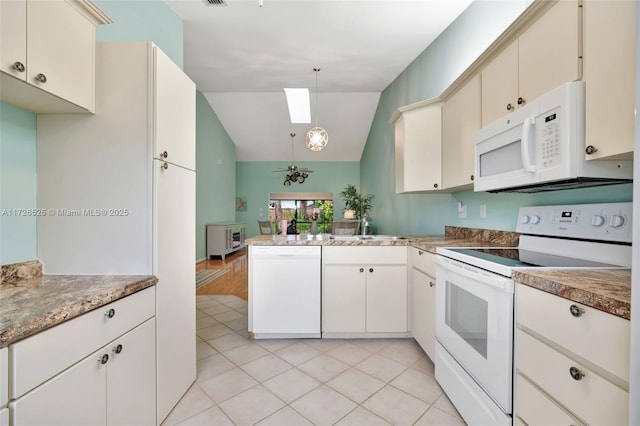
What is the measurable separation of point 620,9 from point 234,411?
2.47 meters

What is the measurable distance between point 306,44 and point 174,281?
314 cm

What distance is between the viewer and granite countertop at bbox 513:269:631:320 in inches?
29.3

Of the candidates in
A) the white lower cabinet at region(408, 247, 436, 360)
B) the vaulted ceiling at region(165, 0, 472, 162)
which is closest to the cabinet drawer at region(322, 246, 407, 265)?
the white lower cabinet at region(408, 247, 436, 360)

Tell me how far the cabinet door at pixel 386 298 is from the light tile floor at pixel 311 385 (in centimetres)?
16

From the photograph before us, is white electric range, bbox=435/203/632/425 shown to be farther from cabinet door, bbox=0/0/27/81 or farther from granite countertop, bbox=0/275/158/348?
cabinet door, bbox=0/0/27/81

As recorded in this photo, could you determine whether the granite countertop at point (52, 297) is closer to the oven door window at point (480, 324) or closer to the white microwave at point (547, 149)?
the oven door window at point (480, 324)

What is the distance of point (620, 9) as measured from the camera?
929 mm

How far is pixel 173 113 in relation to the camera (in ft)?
5.10

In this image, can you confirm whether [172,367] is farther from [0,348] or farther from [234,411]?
[0,348]

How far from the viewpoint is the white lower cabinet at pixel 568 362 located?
745 millimetres

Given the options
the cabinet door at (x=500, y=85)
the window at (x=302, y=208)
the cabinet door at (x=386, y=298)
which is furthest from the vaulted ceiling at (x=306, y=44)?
the window at (x=302, y=208)

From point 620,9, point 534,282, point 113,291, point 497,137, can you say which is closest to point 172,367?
point 113,291

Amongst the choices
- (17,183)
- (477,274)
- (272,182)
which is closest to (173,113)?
(17,183)

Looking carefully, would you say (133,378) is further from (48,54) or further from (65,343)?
(48,54)
